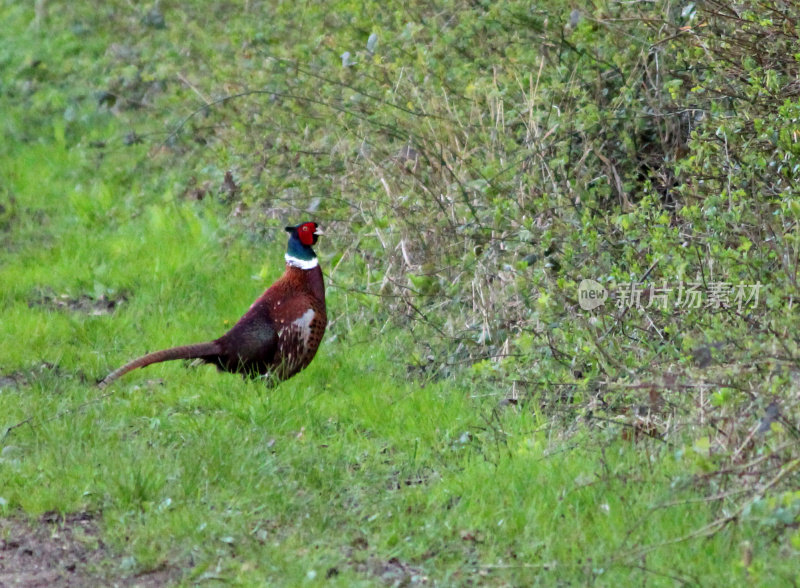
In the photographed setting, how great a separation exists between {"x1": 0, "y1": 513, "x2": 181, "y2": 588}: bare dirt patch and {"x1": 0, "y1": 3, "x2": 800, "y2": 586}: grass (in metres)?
0.05

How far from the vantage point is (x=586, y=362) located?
213 inches

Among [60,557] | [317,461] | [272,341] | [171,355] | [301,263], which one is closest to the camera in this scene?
[60,557]

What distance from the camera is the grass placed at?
4.16m

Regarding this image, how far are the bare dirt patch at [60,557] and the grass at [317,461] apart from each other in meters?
0.05

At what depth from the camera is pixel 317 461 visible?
5199 millimetres

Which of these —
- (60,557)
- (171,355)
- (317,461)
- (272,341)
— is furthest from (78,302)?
(60,557)

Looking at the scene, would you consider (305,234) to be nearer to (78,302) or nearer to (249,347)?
(249,347)

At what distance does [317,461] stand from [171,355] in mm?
→ 1373

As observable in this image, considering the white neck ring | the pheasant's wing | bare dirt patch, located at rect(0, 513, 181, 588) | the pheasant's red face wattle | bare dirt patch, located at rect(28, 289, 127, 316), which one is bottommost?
bare dirt patch, located at rect(28, 289, 127, 316)

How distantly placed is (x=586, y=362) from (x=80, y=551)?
2363mm

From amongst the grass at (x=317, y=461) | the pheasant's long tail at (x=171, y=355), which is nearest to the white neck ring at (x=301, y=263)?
the grass at (x=317, y=461)

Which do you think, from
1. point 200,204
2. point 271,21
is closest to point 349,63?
point 200,204

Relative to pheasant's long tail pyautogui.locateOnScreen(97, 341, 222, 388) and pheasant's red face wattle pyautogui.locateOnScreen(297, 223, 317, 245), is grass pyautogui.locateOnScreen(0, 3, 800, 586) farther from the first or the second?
pheasant's red face wattle pyautogui.locateOnScreen(297, 223, 317, 245)

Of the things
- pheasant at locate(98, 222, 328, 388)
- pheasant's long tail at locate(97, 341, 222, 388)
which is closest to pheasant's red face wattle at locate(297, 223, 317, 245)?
pheasant at locate(98, 222, 328, 388)
